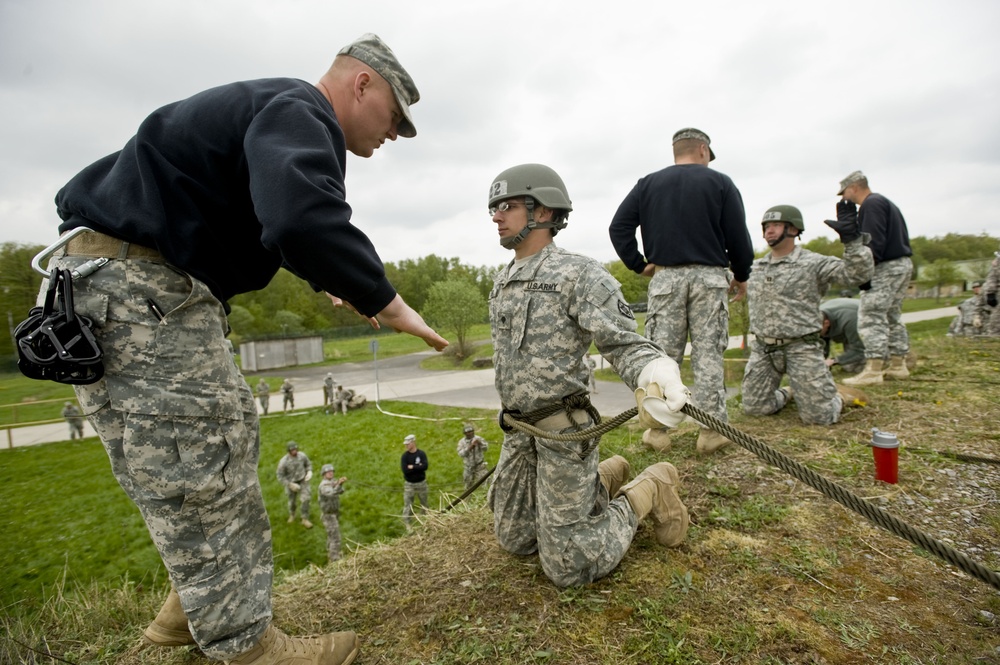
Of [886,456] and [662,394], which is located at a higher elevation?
[662,394]

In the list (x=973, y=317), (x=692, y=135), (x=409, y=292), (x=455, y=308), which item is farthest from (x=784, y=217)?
(x=409, y=292)

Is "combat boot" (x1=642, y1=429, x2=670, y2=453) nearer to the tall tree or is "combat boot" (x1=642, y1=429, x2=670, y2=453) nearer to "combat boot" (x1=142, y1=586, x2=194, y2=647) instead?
"combat boot" (x1=142, y1=586, x2=194, y2=647)

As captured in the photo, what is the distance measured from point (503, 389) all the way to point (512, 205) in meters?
1.14

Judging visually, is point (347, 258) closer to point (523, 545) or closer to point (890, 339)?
point (523, 545)

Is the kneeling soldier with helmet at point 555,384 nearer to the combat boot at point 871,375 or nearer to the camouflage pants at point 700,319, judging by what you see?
the camouflage pants at point 700,319

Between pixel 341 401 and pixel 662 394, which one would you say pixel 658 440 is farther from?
pixel 341 401

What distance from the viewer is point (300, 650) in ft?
7.19

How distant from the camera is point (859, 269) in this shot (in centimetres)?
532

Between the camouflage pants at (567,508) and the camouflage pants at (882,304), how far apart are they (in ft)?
20.9

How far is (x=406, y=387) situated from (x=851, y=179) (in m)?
26.9

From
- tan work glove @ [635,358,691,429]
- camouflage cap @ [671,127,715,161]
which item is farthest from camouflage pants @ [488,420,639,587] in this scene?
camouflage cap @ [671,127,715,161]

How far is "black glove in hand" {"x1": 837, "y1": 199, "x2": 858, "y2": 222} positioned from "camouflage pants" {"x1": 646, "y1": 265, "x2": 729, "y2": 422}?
6.83ft

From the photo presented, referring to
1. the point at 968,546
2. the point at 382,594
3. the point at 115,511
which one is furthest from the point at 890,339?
the point at 115,511

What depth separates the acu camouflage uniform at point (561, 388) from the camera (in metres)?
2.67
